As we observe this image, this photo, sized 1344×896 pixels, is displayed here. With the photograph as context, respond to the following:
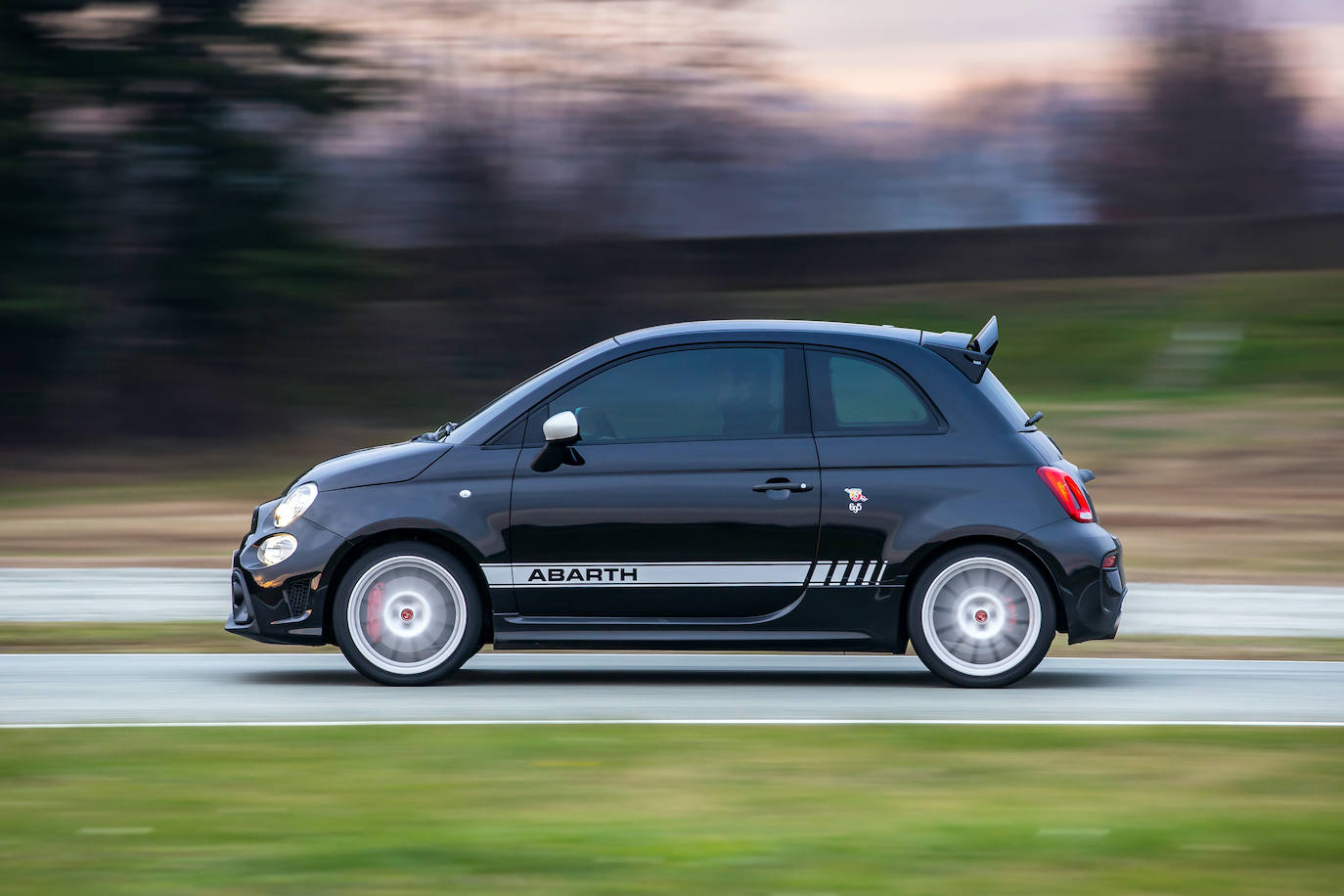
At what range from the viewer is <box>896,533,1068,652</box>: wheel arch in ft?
27.2

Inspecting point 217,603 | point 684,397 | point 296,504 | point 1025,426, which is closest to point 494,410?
point 684,397

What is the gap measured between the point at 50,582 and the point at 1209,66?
28258 mm

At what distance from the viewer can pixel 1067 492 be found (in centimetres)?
835

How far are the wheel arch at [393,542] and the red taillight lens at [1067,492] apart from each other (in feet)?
8.60

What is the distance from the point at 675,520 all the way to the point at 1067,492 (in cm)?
182

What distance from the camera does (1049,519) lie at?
8.30 m

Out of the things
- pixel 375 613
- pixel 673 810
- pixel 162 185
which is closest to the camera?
pixel 673 810

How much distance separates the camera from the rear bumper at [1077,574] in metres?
8.27

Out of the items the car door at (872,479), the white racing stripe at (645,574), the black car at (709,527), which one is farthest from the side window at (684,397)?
Result: the white racing stripe at (645,574)

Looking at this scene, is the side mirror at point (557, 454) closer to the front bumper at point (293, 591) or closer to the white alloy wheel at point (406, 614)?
the white alloy wheel at point (406, 614)

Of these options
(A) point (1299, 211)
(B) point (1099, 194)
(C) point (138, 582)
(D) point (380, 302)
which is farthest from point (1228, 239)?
(C) point (138, 582)

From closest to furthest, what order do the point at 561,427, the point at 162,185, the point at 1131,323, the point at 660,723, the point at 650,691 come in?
the point at 660,723 < the point at 561,427 < the point at 650,691 < the point at 162,185 < the point at 1131,323

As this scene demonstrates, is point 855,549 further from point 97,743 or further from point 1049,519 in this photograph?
point 97,743

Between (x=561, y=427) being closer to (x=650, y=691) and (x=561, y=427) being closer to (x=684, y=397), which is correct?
(x=684, y=397)
